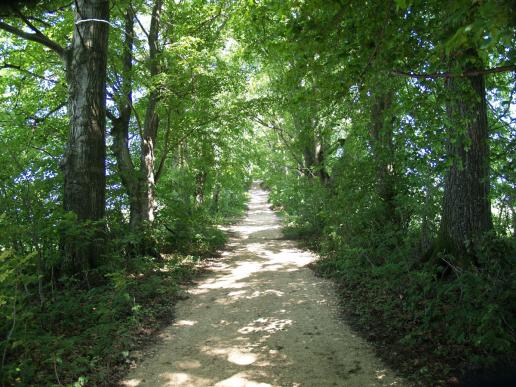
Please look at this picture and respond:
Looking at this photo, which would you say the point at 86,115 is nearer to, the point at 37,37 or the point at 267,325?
the point at 37,37

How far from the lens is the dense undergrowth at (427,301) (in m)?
4.08

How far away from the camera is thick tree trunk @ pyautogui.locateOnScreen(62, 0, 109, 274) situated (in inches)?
266

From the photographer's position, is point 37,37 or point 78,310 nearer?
point 78,310

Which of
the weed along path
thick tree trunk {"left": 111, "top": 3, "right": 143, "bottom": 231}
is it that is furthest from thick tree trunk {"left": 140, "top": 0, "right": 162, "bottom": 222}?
the weed along path

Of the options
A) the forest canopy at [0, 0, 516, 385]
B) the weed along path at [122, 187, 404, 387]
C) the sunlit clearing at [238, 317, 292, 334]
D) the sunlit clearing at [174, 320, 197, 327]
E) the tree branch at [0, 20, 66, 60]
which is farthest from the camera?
the tree branch at [0, 20, 66, 60]

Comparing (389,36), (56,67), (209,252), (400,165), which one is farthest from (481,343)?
(56,67)

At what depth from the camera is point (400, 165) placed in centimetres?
738

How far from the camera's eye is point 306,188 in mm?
13805

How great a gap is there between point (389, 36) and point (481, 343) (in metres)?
3.37

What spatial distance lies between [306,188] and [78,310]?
956cm

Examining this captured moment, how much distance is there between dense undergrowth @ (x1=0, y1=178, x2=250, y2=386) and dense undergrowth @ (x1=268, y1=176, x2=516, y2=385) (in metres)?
3.31

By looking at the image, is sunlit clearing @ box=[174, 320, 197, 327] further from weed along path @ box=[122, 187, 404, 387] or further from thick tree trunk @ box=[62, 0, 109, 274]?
thick tree trunk @ box=[62, 0, 109, 274]

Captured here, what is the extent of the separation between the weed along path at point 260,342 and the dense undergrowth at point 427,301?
38 centimetres

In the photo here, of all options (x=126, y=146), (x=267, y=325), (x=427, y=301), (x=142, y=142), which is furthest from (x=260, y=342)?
(x=142, y=142)
